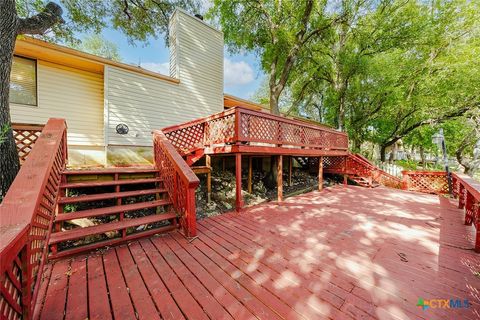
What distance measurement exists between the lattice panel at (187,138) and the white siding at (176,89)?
2019 mm

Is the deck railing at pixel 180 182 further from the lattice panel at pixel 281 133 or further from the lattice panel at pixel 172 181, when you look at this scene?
the lattice panel at pixel 281 133

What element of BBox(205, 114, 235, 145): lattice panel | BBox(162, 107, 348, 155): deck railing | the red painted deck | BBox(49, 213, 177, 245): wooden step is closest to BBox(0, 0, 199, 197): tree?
BBox(49, 213, 177, 245): wooden step

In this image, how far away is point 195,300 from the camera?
1856 millimetres

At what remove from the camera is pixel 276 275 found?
7.33ft

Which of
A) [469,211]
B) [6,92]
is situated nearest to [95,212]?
[6,92]

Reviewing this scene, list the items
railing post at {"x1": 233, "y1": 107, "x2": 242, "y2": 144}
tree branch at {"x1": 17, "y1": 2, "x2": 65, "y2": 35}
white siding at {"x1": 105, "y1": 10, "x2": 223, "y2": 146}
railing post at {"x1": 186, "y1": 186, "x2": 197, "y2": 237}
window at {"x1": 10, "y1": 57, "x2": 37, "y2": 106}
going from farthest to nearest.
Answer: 1. white siding at {"x1": 105, "y1": 10, "x2": 223, "y2": 146}
2. window at {"x1": 10, "y1": 57, "x2": 37, "y2": 106}
3. railing post at {"x1": 233, "y1": 107, "x2": 242, "y2": 144}
4. tree branch at {"x1": 17, "y1": 2, "x2": 65, "y2": 35}
5. railing post at {"x1": 186, "y1": 186, "x2": 197, "y2": 237}

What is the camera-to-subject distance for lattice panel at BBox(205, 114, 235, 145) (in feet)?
15.6

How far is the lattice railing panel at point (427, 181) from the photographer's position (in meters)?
7.50

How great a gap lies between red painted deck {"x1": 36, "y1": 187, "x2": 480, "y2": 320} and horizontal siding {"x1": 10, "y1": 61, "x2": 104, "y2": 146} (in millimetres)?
4813

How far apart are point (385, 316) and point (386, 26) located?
556 inches

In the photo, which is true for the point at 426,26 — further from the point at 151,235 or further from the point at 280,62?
the point at 151,235

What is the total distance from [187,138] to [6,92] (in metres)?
3.26

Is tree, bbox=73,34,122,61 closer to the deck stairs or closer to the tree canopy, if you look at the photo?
the tree canopy

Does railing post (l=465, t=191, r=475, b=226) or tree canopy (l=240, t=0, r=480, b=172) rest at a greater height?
tree canopy (l=240, t=0, r=480, b=172)
